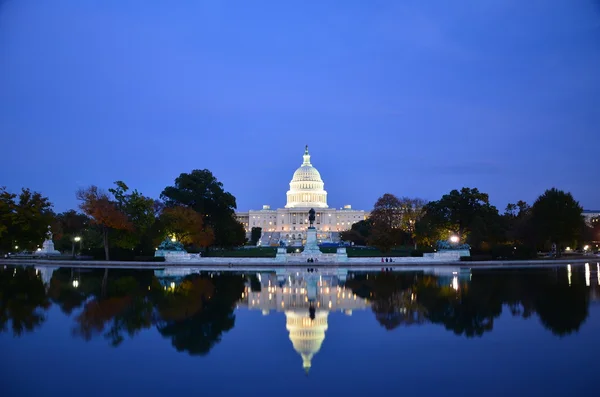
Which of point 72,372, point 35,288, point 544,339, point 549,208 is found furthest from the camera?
point 549,208

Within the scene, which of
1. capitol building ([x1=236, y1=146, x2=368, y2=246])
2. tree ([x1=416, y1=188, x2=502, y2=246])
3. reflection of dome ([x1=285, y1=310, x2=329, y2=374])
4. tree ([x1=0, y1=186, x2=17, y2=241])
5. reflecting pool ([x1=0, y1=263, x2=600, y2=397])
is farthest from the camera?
capitol building ([x1=236, y1=146, x2=368, y2=246])

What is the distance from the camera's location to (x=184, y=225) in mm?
56438

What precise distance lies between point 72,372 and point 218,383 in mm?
3226

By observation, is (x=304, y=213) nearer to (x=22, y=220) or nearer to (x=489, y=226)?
(x=489, y=226)

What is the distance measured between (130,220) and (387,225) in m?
30.2

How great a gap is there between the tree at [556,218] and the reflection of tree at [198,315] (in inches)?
1503

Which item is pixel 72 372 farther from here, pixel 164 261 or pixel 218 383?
pixel 164 261

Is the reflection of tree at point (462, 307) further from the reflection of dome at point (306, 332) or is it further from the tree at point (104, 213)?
the tree at point (104, 213)

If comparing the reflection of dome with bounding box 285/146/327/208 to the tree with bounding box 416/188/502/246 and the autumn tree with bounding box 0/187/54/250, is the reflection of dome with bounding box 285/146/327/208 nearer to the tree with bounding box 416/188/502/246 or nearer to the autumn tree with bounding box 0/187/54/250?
the tree with bounding box 416/188/502/246

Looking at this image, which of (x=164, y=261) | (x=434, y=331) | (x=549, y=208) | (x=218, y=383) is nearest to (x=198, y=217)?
(x=164, y=261)

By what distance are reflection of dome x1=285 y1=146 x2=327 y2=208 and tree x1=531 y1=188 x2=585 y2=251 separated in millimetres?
104507

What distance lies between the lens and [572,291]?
87.0 feet

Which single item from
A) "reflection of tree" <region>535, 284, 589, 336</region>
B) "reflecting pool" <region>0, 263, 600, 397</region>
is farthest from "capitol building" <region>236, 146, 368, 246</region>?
"reflecting pool" <region>0, 263, 600, 397</region>

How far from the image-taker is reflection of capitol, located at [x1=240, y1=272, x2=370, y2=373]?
15.6m
